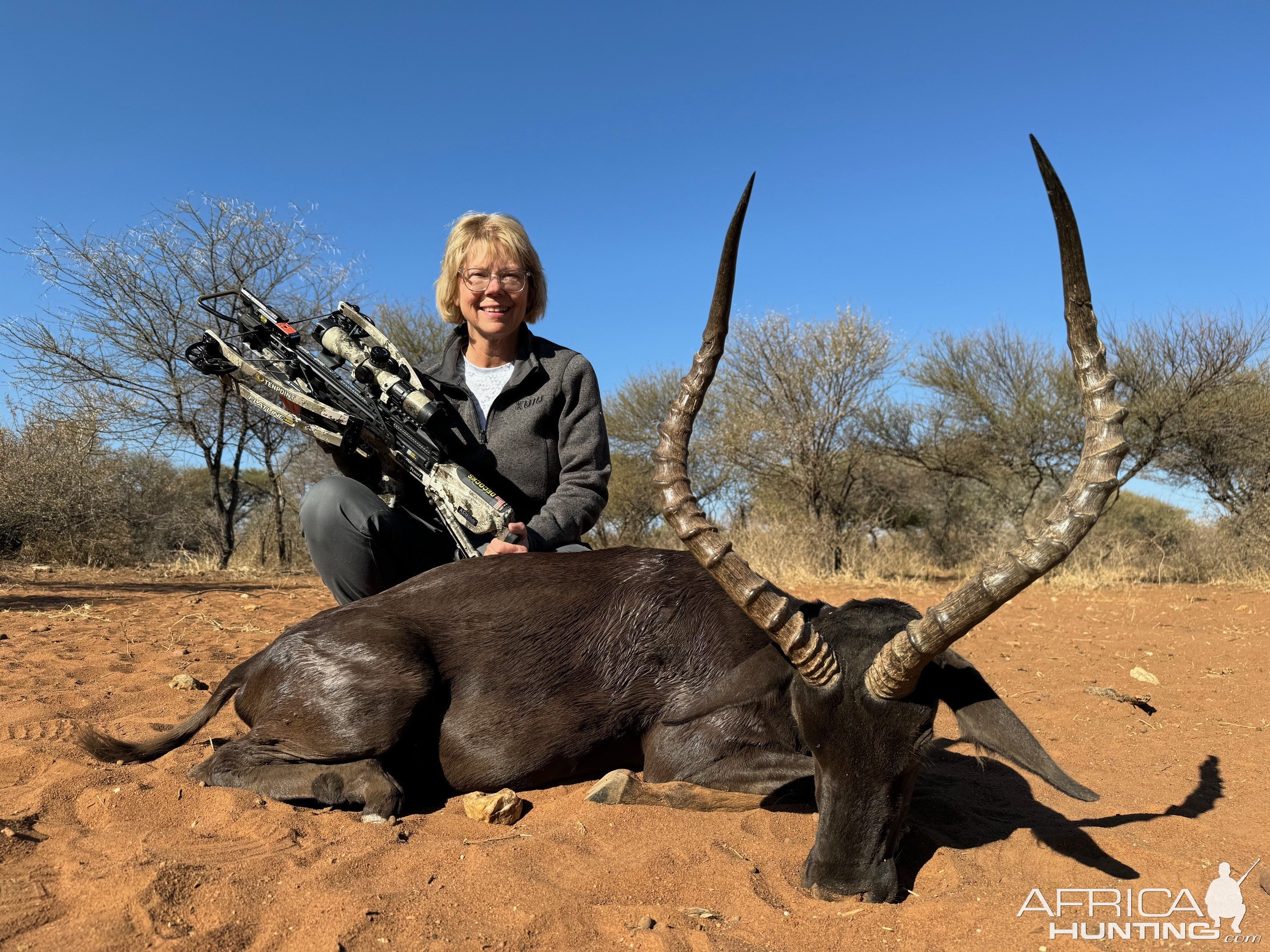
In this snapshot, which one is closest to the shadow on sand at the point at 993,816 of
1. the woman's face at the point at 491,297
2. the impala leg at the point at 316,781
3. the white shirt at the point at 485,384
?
the impala leg at the point at 316,781

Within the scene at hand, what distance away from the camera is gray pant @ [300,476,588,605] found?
4.43m

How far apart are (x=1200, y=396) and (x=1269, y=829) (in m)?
17.5

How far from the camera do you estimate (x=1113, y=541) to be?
17828mm

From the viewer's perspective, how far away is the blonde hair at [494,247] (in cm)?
494

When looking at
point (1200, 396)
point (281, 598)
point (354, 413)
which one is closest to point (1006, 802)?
point (354, 413)

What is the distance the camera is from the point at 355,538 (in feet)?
14.6

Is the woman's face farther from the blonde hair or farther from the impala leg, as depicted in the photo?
the impala leg

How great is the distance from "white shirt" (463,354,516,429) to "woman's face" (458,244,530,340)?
0.69ft

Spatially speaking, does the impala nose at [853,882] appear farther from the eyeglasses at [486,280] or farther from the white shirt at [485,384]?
the eyeglasses at [486,280]

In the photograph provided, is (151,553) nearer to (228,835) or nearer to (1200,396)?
(228,835)

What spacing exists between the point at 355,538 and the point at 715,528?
8.19 ft

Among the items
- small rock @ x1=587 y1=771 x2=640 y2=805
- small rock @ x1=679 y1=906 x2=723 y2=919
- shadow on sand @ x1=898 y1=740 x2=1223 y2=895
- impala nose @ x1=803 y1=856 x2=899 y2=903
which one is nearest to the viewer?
small rock @ x1=679 y1=906 x2=723 y2=919

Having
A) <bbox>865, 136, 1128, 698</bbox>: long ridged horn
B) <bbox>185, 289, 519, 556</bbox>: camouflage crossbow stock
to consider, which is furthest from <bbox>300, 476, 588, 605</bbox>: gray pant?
<bbox>865, 136, 1128, 698</bbox>: long ridged horn

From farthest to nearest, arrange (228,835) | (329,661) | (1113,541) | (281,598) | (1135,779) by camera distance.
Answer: (1113,541) < (281,598) < (1135,779) < (329,661) < (228,835)
